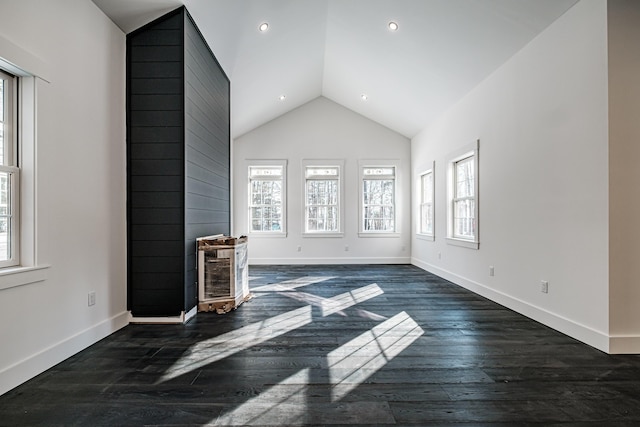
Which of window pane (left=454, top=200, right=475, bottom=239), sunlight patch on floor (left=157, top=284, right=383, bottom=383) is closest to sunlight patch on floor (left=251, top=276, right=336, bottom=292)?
sunlight patch on floor (left=157, top=284, right=383, bottom=383)

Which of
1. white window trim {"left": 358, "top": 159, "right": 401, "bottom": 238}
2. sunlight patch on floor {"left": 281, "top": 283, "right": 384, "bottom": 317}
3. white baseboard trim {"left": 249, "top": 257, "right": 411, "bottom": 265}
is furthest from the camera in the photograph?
white window trim {"left": 358, "top": 159, "right": 401, "bottom": 238}

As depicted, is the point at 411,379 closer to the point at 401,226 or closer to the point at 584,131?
the point at 584,131

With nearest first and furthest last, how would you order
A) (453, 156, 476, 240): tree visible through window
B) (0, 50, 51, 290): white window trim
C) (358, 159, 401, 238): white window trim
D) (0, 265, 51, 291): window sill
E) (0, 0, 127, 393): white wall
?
(0, 265, 51, 291): window sill < (0, 0, 127, 393): white wall < (0, 50, 51, 290): white window trim < (453, 156, 476, 240): tree visible through window < (358, 159, 401, 238): white window trim

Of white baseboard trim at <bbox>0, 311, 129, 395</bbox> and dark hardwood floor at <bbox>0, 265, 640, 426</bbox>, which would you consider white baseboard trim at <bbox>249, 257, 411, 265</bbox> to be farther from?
white baseboard trim at <bbox>0, 311, 129, 395</bbox>

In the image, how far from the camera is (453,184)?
537cm

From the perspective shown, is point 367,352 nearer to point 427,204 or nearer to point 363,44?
point 363,44

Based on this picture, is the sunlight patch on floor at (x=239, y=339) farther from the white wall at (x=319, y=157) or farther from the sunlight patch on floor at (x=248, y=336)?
the white wall at (x=319, y=157)

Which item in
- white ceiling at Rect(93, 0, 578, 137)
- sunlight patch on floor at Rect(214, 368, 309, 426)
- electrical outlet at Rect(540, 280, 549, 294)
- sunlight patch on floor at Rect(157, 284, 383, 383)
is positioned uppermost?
white ceiling at Rect(93, 0, 578, 137)

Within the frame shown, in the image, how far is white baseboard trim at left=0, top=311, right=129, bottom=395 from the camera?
6.44 ft

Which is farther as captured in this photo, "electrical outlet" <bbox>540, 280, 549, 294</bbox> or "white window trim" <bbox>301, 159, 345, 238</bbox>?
"white window trim" <bbox>301, 159, 345, 238</bbox>

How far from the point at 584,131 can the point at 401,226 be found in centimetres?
482

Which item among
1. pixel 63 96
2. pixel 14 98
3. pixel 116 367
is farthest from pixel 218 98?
pixel 116 367

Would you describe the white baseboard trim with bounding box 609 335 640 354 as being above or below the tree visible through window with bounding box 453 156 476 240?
below

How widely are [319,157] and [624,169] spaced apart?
5.45 metres
